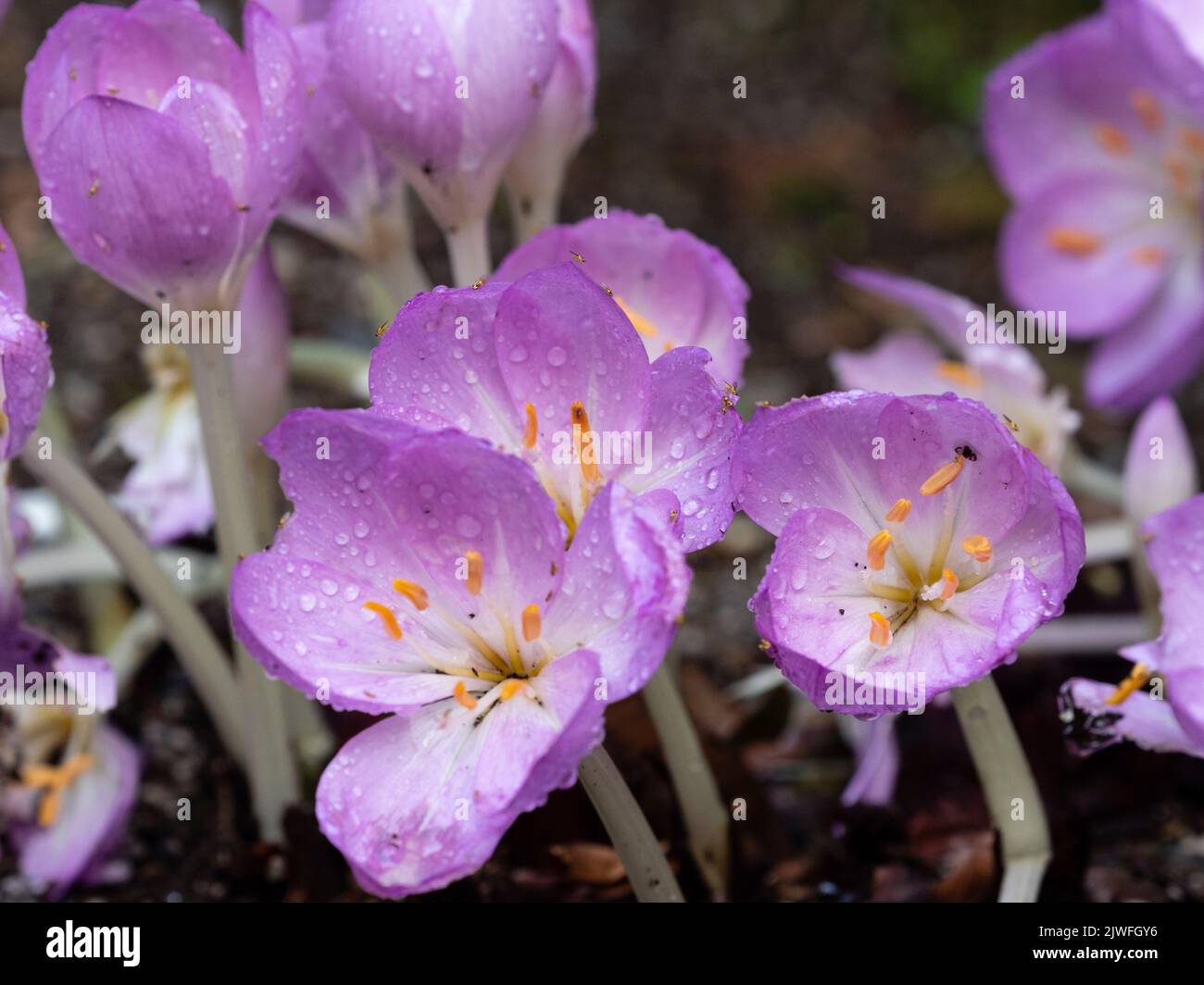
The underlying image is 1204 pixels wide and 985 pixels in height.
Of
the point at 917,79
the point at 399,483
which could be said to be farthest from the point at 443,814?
the point at 917,79

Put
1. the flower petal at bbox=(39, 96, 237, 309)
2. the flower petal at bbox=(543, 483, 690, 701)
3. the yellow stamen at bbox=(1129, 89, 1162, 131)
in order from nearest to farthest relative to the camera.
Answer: the flower petal at bbox=(543, 483, 690, 701) → the flower petal at bbox=(39, 96, 237, 309) → the yellow stamen at bbox=(1129, 89, 1162, 131)

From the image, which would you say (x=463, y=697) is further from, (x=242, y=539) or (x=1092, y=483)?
(x=1092, y=483)

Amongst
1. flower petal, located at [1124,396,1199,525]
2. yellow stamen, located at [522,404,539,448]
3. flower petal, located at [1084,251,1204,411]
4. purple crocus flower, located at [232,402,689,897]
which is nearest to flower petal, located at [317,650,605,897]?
purple crocus flower, located at [232,402,689,897]

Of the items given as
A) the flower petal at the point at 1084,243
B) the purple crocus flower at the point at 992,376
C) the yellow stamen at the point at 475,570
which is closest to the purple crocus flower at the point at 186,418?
the yellow stamen at the point at 475,570

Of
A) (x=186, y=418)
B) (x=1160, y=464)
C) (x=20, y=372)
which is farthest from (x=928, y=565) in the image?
(x=186, y=418)

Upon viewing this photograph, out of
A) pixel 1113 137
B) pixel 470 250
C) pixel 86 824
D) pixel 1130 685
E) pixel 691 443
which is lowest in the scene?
pixel 86 824

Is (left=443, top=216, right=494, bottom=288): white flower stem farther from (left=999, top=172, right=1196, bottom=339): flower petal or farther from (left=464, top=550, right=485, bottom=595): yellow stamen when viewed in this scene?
(left=999, top=172, right=1196, bottom=339): flower petal

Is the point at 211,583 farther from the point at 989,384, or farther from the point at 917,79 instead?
the point at 917,79
